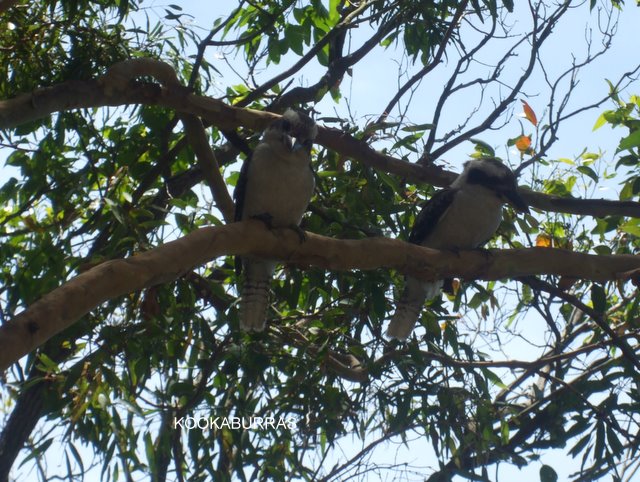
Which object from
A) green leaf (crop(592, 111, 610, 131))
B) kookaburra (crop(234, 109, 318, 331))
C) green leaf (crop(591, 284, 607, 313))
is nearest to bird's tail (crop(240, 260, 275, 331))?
kookaburra (crop(234, 109, 318, 331))

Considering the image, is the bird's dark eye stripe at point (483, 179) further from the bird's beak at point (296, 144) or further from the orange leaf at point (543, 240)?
the bird's beak at point (296, 144)

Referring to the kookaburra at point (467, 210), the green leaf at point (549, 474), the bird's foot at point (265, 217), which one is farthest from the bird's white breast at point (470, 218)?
the green leaf at point (549, 474)

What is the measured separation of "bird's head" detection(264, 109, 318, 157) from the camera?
374 centimetres

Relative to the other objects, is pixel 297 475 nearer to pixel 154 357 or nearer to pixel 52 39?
pixel 154 357

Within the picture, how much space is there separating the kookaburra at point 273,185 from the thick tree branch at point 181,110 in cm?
10

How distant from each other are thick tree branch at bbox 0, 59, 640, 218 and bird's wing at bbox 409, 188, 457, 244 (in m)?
0.22

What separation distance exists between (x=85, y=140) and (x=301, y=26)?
1.37 m

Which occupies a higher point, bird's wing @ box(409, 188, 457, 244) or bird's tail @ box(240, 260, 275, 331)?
bird's wing @ box(409, 188, 457, 244)

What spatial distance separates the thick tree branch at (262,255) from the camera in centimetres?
207

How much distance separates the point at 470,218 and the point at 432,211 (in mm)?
212

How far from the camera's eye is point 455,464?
3590 mm

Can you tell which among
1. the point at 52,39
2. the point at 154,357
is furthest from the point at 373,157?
the point at 52,39

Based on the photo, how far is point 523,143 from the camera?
4.22 metres

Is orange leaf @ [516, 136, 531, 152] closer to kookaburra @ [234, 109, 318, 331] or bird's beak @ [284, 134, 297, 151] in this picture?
kookaburra @ [234, 109, 318, 331]
